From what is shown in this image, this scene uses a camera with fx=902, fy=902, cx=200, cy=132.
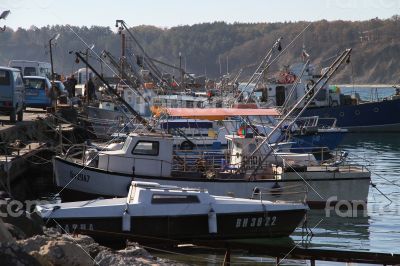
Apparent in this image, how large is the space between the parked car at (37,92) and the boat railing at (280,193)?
18222mm

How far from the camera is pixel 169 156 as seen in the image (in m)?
24.7

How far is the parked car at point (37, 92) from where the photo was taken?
1601 inches

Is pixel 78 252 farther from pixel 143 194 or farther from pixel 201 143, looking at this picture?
pixel 201 143

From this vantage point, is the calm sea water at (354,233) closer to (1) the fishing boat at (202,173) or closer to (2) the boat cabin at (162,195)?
(1) the fishing boat at (202,173)

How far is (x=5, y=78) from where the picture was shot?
101ft

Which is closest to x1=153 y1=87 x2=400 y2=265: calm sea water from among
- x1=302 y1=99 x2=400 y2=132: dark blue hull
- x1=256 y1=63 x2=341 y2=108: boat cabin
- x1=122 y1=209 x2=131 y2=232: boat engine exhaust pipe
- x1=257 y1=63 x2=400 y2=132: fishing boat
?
x1=122 y1=209 x2=131 y2=232: boat engine exhaust pipe

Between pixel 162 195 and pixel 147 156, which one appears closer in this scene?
pixel 162 195

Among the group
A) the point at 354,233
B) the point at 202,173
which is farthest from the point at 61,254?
the point at 354,233

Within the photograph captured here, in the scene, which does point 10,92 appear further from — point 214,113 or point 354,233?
point 354,233

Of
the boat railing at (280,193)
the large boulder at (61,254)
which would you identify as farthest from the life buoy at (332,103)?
the large boulder at (61,254)

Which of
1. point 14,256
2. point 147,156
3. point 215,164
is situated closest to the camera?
point 14,256

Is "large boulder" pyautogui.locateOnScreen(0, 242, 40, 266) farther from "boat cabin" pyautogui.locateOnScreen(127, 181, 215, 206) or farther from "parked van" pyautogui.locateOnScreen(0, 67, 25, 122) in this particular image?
"parked van" pyautogui.locateOnScreen(0, 67, 25, 122)

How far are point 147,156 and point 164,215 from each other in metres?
5.10

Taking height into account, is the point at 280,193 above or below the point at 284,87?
below
